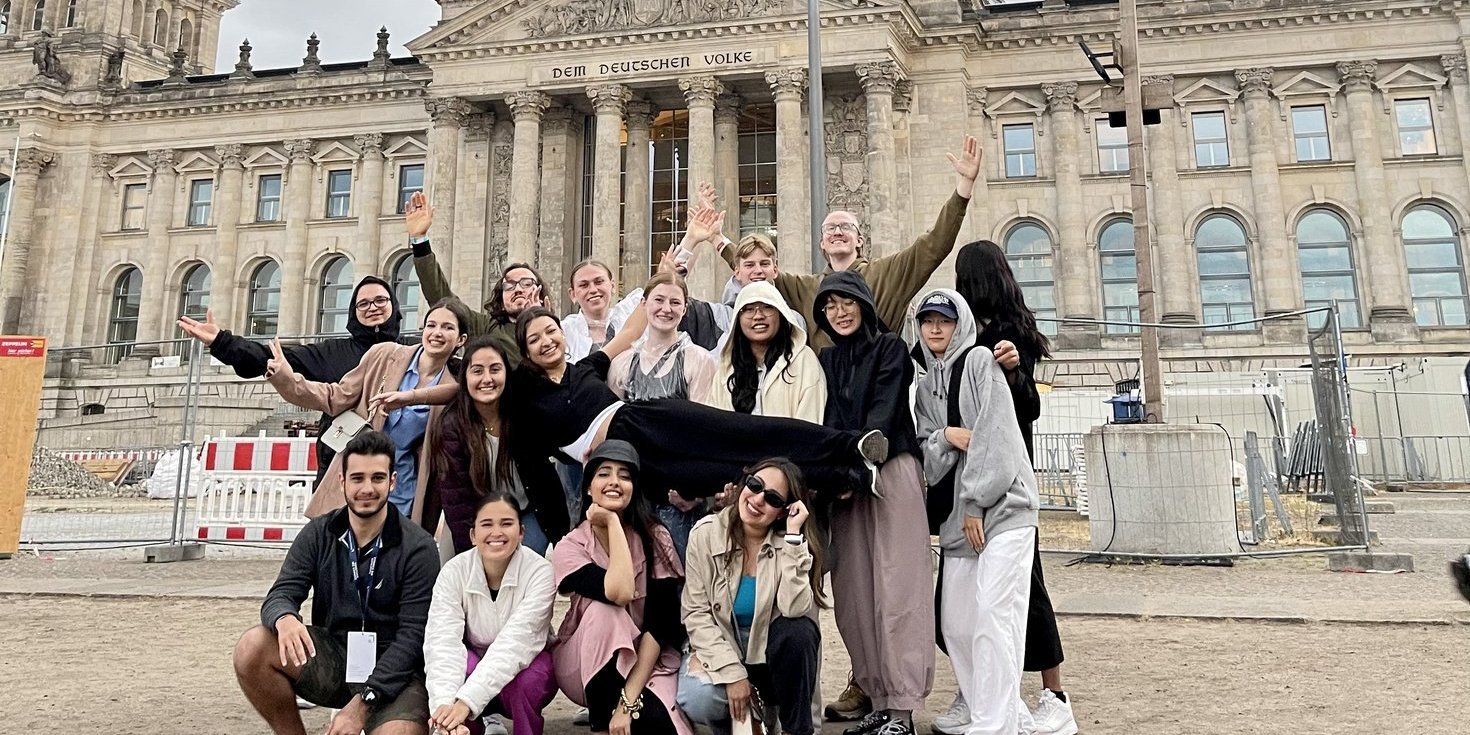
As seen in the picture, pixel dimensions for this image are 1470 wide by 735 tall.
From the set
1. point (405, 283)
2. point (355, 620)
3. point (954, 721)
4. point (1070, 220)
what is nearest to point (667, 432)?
point (355, 620)

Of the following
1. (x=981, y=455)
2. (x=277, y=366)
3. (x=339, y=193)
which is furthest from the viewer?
(x=339, y=193)

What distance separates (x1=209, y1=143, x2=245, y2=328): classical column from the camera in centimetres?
3934

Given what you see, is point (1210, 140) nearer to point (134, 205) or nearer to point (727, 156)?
point (727, 156)

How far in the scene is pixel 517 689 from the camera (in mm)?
4273

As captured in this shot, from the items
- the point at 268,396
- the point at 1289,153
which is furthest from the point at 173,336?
the point at 1289,153

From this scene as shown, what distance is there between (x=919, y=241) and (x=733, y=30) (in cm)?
2698

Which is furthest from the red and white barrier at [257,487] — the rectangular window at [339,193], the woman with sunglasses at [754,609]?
the rectangular window at [339,193]

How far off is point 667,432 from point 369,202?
124ft

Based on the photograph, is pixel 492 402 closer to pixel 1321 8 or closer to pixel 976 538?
pixel 976 538

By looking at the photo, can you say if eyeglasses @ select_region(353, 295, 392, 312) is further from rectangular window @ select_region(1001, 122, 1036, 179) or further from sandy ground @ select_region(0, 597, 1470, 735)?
rectangular window @ select_region(1001, 122, 1036, 179)

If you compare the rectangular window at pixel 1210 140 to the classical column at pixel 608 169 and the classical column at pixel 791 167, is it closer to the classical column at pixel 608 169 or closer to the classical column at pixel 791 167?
the classical column at pixel 791 167

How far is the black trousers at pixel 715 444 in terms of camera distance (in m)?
4.59

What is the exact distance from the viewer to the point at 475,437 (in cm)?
481

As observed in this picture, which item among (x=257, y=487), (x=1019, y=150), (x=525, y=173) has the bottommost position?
(x=257, y=487)
